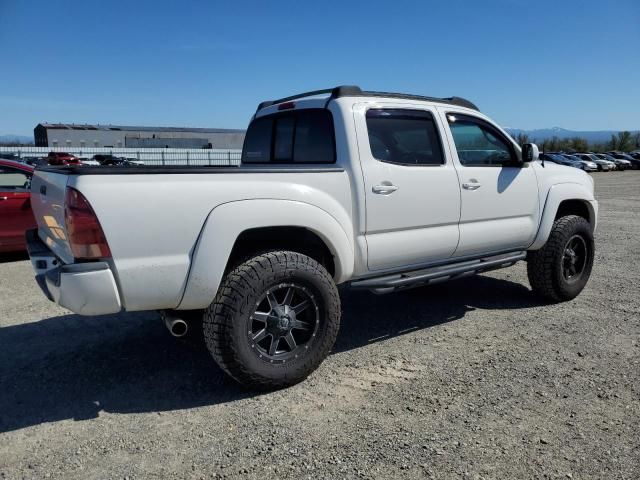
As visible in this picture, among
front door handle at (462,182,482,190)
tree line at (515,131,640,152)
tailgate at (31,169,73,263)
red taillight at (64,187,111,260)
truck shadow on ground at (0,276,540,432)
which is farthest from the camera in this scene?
tree line at (515,131,640,152)

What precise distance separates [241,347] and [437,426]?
4.06 feet

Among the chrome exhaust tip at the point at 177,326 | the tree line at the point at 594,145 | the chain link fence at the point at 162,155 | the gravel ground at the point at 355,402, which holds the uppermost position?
the tree line at the point at 594,145

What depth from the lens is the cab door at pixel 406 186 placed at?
12.6ft

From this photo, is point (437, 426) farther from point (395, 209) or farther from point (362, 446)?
point (395, 209)

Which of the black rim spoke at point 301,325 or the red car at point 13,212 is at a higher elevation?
the red car at point 13,212

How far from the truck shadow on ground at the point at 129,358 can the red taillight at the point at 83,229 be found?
1.06 metres

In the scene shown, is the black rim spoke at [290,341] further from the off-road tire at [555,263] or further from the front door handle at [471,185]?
the off-road tire at [555,263]

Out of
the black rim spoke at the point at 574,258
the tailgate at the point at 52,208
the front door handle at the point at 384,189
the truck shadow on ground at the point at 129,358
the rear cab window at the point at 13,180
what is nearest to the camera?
the tailgate at the point at 52,208

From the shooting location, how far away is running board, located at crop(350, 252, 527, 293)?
12.8 ft

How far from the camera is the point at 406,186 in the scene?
3.99m

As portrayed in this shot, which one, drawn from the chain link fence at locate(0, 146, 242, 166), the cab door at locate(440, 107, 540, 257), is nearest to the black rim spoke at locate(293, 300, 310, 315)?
the cab door at locate(440, 107, 540, 257)

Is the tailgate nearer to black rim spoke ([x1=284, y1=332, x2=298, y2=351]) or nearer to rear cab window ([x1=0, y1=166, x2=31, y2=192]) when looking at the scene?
black rim spoke ([x1=284, y1=332, x2=298, y2=351])

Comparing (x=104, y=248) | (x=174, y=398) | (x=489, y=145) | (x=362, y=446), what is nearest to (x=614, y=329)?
(x=489, y=145)

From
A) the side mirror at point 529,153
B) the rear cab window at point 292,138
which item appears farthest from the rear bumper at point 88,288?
the side mirror at point 529,153
